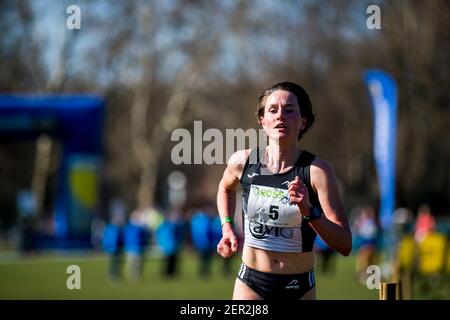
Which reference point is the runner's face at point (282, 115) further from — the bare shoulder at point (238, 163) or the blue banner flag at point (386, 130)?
the blue banner flag at point (386, 130)

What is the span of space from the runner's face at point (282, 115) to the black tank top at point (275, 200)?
19 cm

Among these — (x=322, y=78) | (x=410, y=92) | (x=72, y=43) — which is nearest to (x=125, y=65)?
(x=72, y=43)

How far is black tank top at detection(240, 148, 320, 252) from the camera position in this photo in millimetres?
5574

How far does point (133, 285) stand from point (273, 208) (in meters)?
14.5

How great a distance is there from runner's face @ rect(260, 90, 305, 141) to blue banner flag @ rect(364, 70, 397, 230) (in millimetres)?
10905

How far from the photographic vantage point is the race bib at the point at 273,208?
5562 millimetres

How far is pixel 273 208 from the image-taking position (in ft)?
18.4

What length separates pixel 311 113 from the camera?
18.9 ft

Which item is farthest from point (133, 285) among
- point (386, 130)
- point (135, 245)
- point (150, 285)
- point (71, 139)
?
point (71, 139)

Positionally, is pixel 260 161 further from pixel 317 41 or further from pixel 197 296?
pixel 317 41

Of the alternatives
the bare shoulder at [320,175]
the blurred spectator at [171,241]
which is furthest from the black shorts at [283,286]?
the blurred spectator at [171,241]
